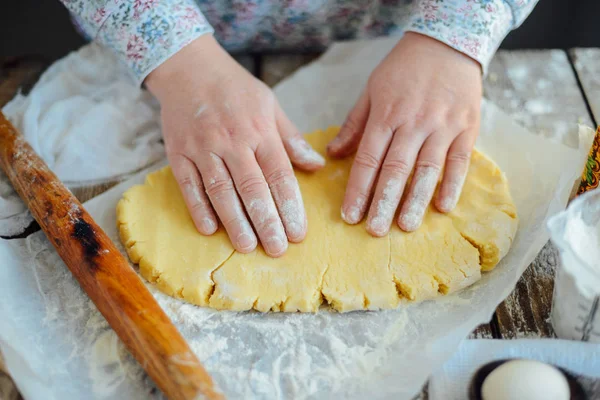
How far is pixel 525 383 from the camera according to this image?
94 centimetres

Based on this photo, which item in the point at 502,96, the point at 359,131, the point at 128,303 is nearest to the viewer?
the point at 128,303

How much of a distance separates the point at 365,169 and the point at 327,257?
22 centimetres

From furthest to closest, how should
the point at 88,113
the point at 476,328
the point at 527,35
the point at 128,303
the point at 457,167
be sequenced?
1. the point at 527,35
2. the point at 88,113
3. the point at 457,167
4. the point at 476,328
5. the point at 128,303

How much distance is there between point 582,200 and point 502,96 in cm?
77

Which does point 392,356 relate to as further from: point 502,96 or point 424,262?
point 502,96

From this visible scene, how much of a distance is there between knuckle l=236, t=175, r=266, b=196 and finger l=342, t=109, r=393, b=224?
19 centimetres

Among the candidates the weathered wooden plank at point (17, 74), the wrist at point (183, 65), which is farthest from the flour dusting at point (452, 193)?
the weathered wooden plank at point (17, 74)

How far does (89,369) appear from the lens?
110 cm

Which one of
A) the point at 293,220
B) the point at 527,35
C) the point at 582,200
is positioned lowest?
the point at 527,35

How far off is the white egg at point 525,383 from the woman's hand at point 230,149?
19.2 inches

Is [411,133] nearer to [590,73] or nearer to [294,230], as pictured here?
[294,230]

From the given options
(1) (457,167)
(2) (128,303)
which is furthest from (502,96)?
(2) (128,303)

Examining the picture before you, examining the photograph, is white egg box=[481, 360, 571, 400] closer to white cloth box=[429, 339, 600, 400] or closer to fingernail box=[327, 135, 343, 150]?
white cloth box=[429, 339, 600, 400]

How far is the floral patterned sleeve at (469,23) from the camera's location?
4.56 ft
